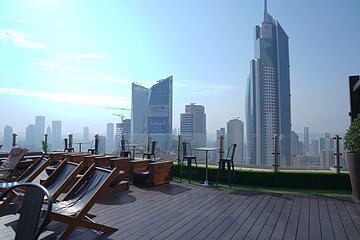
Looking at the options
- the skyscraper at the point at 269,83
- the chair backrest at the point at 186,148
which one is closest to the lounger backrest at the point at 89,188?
the chair backrest at the point at 186,148

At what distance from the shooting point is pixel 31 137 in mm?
16828

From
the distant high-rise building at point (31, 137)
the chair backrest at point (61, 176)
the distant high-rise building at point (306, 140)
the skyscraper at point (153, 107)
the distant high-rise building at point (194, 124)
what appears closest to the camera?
the chair backrest at point (61, 176)

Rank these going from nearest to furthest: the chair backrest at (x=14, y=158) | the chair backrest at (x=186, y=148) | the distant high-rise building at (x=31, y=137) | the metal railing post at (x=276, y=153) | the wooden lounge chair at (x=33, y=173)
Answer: the wooden lounge chair at (x=33, y=173) → the chair backrest at (x=14, y=158) → the metal railing post at (x=276, y=153) → the chair backrest at (x=186, y=148) → the distant high-rise building at (x=31, y=137)

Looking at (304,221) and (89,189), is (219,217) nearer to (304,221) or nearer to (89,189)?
(304,221)

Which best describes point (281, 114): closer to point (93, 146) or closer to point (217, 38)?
point (217, 38)

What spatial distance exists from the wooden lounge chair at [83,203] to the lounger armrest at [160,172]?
3.27m

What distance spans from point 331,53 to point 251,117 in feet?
18.7

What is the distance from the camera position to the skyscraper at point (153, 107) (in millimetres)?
28233

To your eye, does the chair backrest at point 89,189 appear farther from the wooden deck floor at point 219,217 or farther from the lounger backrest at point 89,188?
the wooden deck floor at point 219,217

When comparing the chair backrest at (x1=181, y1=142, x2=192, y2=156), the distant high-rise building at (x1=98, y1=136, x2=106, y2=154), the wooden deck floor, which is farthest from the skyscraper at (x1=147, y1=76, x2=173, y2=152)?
the wooden deck floor

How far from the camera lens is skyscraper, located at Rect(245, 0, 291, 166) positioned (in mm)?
15789

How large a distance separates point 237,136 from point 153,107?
22.4 metres

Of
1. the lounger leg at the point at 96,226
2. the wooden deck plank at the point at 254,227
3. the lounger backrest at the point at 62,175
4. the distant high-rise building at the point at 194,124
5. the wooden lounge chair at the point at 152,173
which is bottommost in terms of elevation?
the wooden deck plank at the point at 254,227

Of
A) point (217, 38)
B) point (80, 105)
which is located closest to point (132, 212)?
point (217, 38)
